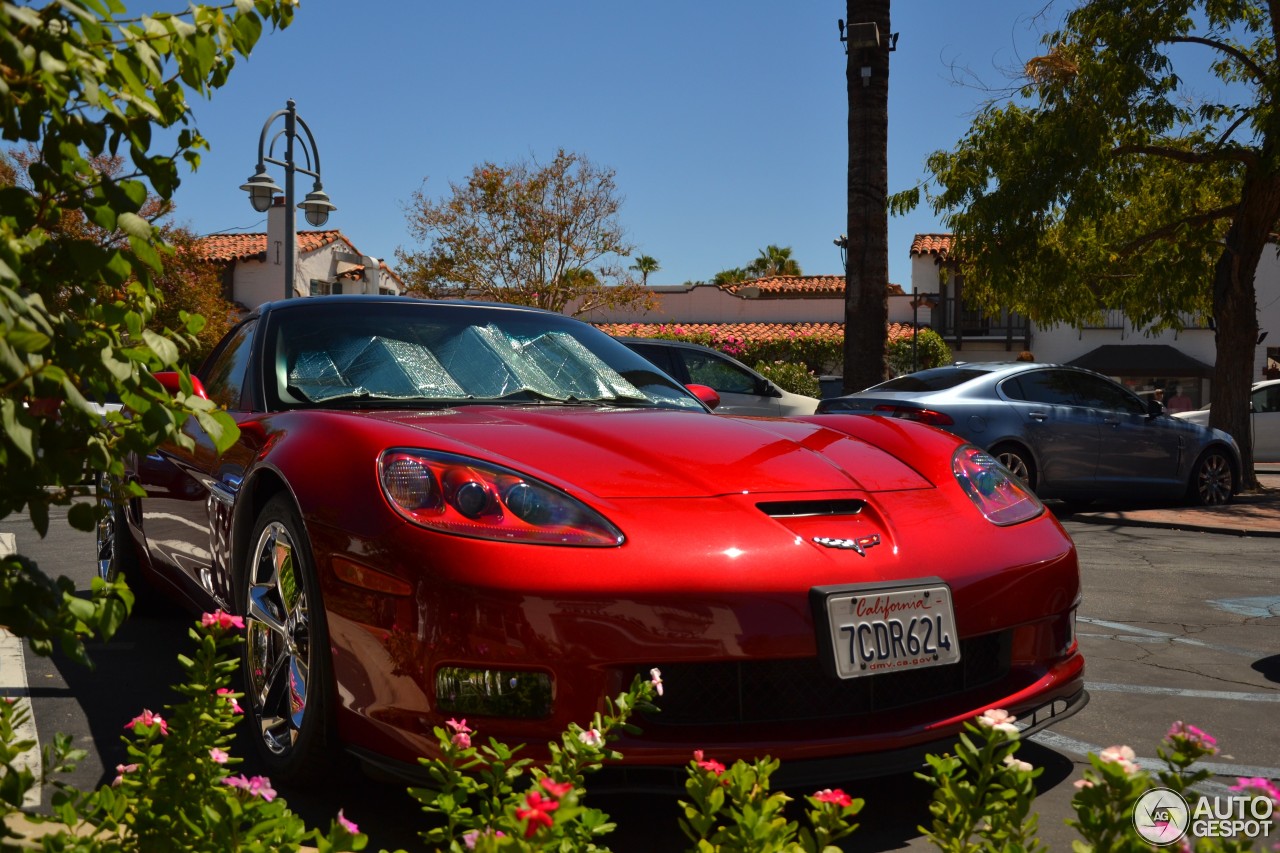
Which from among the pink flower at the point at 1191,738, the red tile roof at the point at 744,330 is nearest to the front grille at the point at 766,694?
the pink flower at the point at 1191,738

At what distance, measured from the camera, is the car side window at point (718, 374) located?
40.6ft

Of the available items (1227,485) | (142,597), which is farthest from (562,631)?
(1227,485)

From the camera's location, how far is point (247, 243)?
Result: 44438mm

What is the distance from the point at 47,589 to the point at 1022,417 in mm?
9887

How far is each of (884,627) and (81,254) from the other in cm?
183

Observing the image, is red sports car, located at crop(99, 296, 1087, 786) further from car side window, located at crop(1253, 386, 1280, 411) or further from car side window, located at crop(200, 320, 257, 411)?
car side window, located at crop(1253, 386, 1280, 411)

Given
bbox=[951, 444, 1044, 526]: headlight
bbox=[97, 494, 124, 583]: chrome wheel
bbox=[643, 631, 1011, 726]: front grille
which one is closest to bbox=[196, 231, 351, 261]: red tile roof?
bbox=[97, 494, 124, 583]: chrome wheel

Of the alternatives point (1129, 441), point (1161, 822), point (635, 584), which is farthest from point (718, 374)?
point (1161, 822)

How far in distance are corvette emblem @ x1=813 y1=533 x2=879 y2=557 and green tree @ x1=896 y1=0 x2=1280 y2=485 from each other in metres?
12.3

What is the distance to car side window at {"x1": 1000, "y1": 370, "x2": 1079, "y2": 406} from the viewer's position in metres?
10.7

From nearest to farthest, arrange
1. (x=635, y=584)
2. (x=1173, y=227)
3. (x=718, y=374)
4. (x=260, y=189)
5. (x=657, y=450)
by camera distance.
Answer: (x=635, y=584) < (x=657, y=450) < (x=718, y=374) < (x=1173, y=227) < (x=260, y=189)

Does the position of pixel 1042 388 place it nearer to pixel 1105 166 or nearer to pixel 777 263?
pixel 1105 166

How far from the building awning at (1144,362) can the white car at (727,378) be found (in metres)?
28.3

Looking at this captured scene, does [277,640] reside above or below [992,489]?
below
